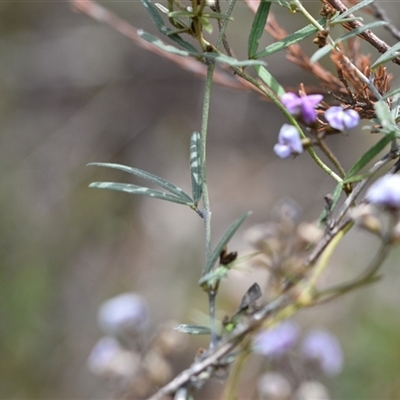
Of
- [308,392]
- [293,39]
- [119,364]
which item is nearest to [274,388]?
[308,392]

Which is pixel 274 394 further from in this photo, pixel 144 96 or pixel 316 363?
pixel 144 96

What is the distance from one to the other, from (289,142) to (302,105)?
3cm

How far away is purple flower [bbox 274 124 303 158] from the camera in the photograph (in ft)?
1.29

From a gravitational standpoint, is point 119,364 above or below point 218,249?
below

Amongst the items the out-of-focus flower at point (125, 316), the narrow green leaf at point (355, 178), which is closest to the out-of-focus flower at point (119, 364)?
the out-of-focus flower at point (125, 316)

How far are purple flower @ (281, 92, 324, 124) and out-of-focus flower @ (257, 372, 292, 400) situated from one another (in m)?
0.38

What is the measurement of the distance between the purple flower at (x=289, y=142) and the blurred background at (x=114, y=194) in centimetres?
159

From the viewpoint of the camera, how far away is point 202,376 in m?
0.40

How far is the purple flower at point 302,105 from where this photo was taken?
1.30ft

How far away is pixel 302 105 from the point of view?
402 millimetres

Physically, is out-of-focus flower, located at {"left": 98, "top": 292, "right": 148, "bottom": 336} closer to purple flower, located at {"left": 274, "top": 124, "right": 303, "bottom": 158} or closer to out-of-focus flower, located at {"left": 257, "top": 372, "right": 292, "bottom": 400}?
out-of-focus flower, located at {"left": 257, "top": 372, "right": 292, "bottom": 400}

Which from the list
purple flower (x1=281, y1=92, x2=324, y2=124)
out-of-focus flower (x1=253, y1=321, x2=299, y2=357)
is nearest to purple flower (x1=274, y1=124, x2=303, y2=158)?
purple flower (x1=281, y1=92, x2=324, y2=124)

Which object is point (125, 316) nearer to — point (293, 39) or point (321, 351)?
point (321, 351)

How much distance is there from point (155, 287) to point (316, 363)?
5.88 feet
